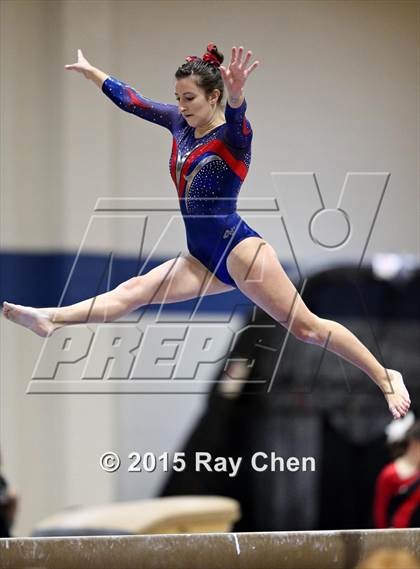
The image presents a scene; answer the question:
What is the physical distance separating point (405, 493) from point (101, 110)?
6.15 feet

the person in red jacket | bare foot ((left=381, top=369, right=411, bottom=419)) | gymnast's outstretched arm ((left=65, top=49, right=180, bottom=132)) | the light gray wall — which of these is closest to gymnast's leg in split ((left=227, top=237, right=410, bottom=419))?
bare foot ((left=381, top=369, right=411, bottom=419))

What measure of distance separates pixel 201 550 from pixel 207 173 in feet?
3.57

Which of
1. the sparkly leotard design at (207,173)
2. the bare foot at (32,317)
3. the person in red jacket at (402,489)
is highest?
the sparkly leotard design at (207,173)

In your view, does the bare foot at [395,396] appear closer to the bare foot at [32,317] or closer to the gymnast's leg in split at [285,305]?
the gymnast's leg in split at [285,305]

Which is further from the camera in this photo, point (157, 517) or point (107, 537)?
point (157, 517)

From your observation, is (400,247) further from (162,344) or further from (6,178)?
(6,178)

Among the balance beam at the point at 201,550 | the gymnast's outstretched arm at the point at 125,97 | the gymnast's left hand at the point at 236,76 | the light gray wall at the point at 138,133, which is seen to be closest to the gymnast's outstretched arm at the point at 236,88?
the gymnast's left hand at the point at 236,76

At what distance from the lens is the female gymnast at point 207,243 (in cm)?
239

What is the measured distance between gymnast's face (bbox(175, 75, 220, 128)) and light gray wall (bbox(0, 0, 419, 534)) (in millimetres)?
354

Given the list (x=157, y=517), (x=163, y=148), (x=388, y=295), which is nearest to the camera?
(x=163, y=148)

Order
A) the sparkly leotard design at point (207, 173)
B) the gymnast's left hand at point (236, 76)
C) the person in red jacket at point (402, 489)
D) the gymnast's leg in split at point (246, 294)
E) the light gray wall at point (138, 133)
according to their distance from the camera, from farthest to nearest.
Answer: the person in red jacket at point (402, 489) → the light gray wall at point (138, 133) → the gymnast's leg in split at point (246, 294) → the sparkly leotard design at point (207, 173) → the gymnast's left hand at point (236, 76)

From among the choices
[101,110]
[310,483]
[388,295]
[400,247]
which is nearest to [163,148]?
[101,110]

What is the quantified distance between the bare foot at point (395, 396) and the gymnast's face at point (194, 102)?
34.7 inches

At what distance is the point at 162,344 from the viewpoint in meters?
3.04
